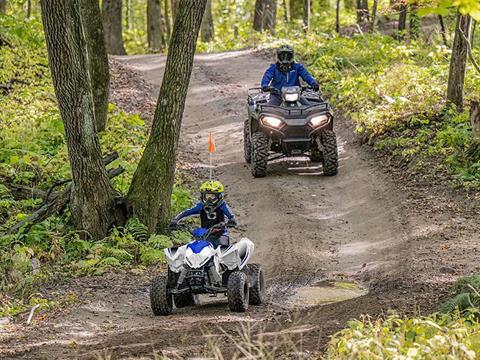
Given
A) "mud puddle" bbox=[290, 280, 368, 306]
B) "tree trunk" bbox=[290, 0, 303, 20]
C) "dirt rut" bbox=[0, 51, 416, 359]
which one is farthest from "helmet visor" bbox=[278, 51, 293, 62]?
"tree trunk" bbox=[290, 0, 303, 20]

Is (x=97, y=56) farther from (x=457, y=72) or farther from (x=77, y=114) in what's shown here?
(x=457, y=72)

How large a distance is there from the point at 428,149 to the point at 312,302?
6668 mm

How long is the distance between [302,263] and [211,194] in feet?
8.12

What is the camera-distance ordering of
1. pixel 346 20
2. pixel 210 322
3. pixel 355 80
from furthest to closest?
1. pixel 346 20
2. pixel 355 80
3. pixel 210 322

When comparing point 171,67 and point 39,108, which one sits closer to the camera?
point 171,67

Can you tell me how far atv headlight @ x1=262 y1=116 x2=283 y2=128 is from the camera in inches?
615

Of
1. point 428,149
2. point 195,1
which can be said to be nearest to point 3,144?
point 195,1

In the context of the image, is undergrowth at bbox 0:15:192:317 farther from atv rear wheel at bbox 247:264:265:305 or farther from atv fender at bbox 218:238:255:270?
atv rear wheel at bbox 247:264:265:305

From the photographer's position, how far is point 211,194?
10078 mm

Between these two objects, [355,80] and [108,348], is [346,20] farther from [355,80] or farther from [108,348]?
[108,348]

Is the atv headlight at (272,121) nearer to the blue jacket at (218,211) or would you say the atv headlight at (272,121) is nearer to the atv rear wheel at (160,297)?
the blue jacket at (218,211)

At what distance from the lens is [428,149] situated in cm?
1573

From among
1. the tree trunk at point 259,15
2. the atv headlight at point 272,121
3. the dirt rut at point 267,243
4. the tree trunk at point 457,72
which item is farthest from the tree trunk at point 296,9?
the atv headlight at point 272,121

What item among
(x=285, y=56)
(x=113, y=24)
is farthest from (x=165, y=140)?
(x=113, y=24)
